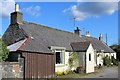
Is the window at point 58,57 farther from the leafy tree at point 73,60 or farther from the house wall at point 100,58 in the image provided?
the house wall at point 100,58

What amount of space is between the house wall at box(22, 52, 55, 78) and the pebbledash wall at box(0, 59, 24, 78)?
1.48 ft

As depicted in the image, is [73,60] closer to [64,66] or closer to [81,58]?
[81,58]

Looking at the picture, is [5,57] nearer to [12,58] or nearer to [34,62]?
[12,58]

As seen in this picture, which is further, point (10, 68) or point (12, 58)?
point (12, 58)

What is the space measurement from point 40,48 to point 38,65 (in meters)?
1.98

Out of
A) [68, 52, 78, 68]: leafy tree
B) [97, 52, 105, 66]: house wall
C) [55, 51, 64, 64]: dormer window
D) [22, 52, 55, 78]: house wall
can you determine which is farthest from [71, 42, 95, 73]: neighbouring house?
[97, 52, 105, 66]: house wall

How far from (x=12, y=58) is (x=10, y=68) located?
2.82 m

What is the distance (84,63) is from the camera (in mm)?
26797

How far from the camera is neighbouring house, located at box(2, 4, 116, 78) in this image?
58.5 ft

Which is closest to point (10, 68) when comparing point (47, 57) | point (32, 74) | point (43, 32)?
point (32, 74)

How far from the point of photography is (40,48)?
20.0 meters

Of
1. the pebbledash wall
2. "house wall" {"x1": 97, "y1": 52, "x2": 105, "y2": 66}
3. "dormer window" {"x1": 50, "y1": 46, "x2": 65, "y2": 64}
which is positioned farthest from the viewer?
"house wall" {"x1": 97, "y1": 52, "x2": 105, "y2": 66}

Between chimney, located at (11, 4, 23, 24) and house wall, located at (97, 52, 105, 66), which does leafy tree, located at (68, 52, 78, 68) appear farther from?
house wall, located at (97, 52, 105, 66)

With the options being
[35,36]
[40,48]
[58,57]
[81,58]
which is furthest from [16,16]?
[81,58]
